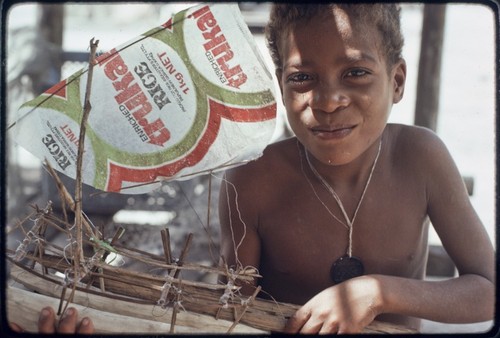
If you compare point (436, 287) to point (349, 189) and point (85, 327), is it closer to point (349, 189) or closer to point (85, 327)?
point (349, 189)

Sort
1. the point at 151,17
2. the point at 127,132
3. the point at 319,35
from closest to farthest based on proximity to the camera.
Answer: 1. the point at 127,132
2. the point at 319,35
3. the point at 151,17

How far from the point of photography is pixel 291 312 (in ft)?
5.24

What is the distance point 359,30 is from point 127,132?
63cm

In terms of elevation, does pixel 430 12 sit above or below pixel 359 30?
above

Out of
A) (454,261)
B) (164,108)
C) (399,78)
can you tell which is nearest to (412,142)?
(399,78)

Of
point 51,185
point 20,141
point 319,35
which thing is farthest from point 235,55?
point 51,185

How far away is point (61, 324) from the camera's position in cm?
137

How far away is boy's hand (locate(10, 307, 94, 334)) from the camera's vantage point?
1.36m

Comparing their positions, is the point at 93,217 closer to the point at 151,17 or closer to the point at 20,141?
the point at 20,141

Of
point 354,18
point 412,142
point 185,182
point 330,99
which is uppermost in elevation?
point 354,18

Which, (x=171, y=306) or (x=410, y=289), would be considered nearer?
(x=171, y=306)

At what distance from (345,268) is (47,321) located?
2.95 feet

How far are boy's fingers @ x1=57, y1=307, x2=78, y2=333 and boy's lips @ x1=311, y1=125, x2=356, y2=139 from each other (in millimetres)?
738

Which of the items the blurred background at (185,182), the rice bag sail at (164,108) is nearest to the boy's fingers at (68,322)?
the rice bag sail at (164,108)
